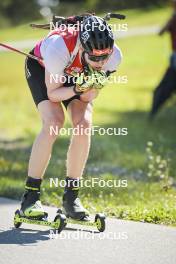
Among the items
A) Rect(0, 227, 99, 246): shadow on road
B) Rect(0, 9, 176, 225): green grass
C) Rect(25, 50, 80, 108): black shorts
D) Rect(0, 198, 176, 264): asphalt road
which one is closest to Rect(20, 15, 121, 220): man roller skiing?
Rect(25, 50, 80, 108): black shorts

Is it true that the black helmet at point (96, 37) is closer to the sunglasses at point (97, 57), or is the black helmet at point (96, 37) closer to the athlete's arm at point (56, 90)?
the sunglasses at point (97, 57)

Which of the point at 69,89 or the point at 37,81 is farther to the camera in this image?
the point at 37,81

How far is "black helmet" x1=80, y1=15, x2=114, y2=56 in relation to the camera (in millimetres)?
6598

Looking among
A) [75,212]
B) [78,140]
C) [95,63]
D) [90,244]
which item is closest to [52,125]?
[78,140]

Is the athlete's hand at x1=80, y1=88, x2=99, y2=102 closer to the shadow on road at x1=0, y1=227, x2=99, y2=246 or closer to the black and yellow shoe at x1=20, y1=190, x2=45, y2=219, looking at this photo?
the black and yellow shoe at x1=20, y1=190, x2=45, y2=219

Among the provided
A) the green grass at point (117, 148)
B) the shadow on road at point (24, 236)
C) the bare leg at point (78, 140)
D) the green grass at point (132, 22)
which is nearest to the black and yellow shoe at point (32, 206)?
the shadow on road at point (24, 236)

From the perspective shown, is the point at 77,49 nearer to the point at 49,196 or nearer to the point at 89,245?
the point at 89,245

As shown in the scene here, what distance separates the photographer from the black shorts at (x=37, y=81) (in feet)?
23.2

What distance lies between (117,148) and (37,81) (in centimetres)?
594

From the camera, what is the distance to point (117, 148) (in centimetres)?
1299

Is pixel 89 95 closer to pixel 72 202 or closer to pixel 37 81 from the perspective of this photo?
pixel 37 81

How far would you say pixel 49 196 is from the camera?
8.74m

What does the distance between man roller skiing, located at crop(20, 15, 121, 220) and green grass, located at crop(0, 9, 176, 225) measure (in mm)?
968

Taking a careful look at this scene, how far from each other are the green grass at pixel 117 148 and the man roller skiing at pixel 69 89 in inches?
38.1
